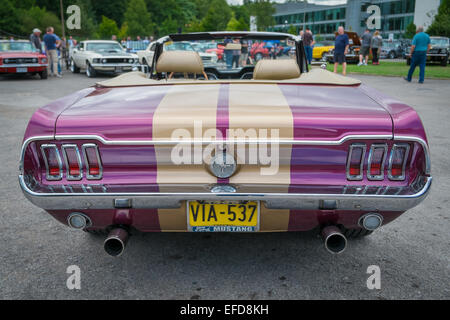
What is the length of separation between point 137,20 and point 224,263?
62528 mm

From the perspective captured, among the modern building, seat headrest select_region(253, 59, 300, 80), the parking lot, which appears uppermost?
the modern building

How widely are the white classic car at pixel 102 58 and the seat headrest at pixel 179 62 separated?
13646 mm

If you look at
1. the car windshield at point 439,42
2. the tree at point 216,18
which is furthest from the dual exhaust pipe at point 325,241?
the tree at point 216,18

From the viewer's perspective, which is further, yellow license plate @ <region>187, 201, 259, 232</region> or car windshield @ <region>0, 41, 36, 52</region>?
car windshield @ <region>0, 41, 36, 52</region>

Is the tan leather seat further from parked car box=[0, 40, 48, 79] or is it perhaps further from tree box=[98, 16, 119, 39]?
tree box=[98, 16, 119, 39]

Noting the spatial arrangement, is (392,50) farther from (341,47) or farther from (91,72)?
(91,72)

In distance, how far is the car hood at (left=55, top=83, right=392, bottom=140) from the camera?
7.02 feet

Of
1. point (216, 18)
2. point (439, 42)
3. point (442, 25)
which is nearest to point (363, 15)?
point (216, 18)

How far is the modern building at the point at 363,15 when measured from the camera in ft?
185

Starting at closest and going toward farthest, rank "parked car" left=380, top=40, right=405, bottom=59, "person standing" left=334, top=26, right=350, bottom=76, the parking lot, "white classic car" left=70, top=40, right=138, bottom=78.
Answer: the parking lot, "person standing" left=334, top=26, right=350, bottom=76, "white classic car" left=70, top=40, right=138, bottom=78, "parked car" left=380, top=40, right=405, bottom=59

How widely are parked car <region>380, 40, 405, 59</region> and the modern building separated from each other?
12747mm

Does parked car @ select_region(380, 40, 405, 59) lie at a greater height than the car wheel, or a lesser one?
greater

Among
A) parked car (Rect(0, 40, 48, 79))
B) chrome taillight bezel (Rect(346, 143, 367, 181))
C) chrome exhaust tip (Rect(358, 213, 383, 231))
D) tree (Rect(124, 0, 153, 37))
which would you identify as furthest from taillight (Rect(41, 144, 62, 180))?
tree (Rect(124, 0, 153, 37))
